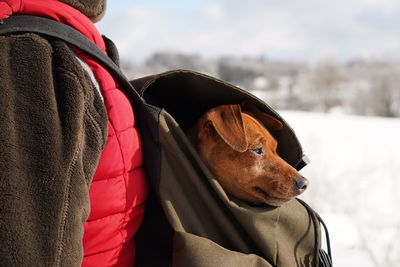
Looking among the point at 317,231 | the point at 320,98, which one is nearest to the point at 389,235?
the point at 317,231

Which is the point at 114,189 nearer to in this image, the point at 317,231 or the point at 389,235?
the point at 317,231

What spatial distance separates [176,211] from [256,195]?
0.35 m

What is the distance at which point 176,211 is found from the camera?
1.36 m

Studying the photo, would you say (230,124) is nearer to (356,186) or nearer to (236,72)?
(356,186)

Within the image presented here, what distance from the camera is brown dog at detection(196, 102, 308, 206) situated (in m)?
1.61

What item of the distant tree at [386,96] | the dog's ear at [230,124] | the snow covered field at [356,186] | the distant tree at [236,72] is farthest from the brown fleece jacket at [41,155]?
the distant tree at [236,72]

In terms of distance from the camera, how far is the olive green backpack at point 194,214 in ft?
4.34

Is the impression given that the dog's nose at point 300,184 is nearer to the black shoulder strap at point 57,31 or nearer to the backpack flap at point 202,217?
the backpack flap at point 202,217

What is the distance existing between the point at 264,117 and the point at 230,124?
0.20 metres

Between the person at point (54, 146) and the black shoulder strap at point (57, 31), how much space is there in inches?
0.6

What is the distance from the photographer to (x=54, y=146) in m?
0.97

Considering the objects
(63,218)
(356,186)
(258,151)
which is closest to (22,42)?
(63,218)

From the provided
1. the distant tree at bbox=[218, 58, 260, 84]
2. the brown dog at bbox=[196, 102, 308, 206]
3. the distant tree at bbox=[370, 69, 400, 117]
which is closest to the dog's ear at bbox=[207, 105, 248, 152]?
the brown dog at bbox=[196, 102, 308, 206]

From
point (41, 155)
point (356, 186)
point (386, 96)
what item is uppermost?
point (41, 155)
